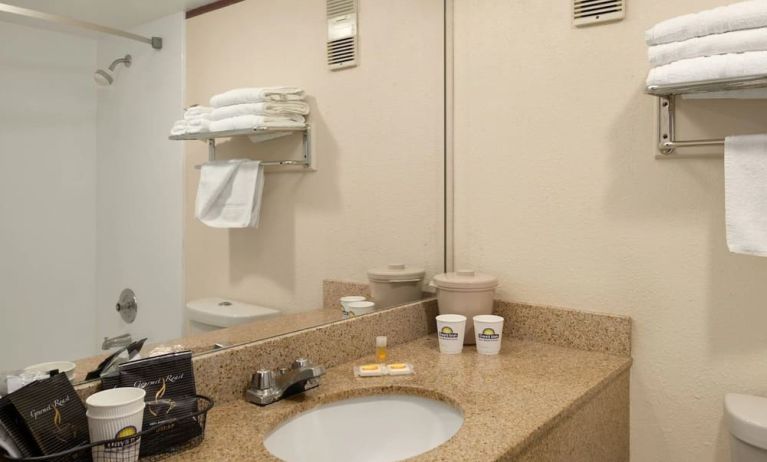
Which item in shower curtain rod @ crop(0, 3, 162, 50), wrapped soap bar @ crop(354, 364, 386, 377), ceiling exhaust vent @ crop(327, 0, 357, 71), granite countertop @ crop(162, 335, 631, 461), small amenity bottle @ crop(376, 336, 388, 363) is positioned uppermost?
ceiling exhaust vent @ crop(327, 0, 357, 71)

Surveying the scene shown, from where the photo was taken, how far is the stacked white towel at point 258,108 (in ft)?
3.88

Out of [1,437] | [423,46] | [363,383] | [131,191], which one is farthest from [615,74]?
[1,437]

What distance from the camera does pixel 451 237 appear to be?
1.77m

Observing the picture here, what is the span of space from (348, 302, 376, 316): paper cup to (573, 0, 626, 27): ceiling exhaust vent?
35.9 inches

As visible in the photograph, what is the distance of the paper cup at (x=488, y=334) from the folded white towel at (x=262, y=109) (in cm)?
69

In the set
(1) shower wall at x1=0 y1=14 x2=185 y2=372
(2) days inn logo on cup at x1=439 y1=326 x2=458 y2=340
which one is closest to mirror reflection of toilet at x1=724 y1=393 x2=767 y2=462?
(2) days inn logo on cup at x1=439 y1=326 x2=458 y2=340

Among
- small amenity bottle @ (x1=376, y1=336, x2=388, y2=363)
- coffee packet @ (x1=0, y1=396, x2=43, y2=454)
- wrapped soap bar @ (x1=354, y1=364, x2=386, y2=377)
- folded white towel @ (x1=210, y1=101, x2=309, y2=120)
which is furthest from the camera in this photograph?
small amenity bottle @ (x1=376, y1=336, x2=388, y2=363)

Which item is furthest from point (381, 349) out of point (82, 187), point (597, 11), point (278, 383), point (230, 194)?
point (597, 11)

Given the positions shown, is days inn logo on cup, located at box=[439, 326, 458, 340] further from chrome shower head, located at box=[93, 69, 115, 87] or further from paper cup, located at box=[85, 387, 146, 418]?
chrome shower head, located at box=[93, 69, 115, 87]

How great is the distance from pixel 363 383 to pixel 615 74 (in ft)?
3.21

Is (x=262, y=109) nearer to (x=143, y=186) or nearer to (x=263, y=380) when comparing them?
(x=143, y=186)

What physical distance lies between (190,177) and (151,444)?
19.7 inches

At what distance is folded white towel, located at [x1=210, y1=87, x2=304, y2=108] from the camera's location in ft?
3.89

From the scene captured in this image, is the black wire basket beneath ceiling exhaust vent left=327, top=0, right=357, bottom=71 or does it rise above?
beneath
